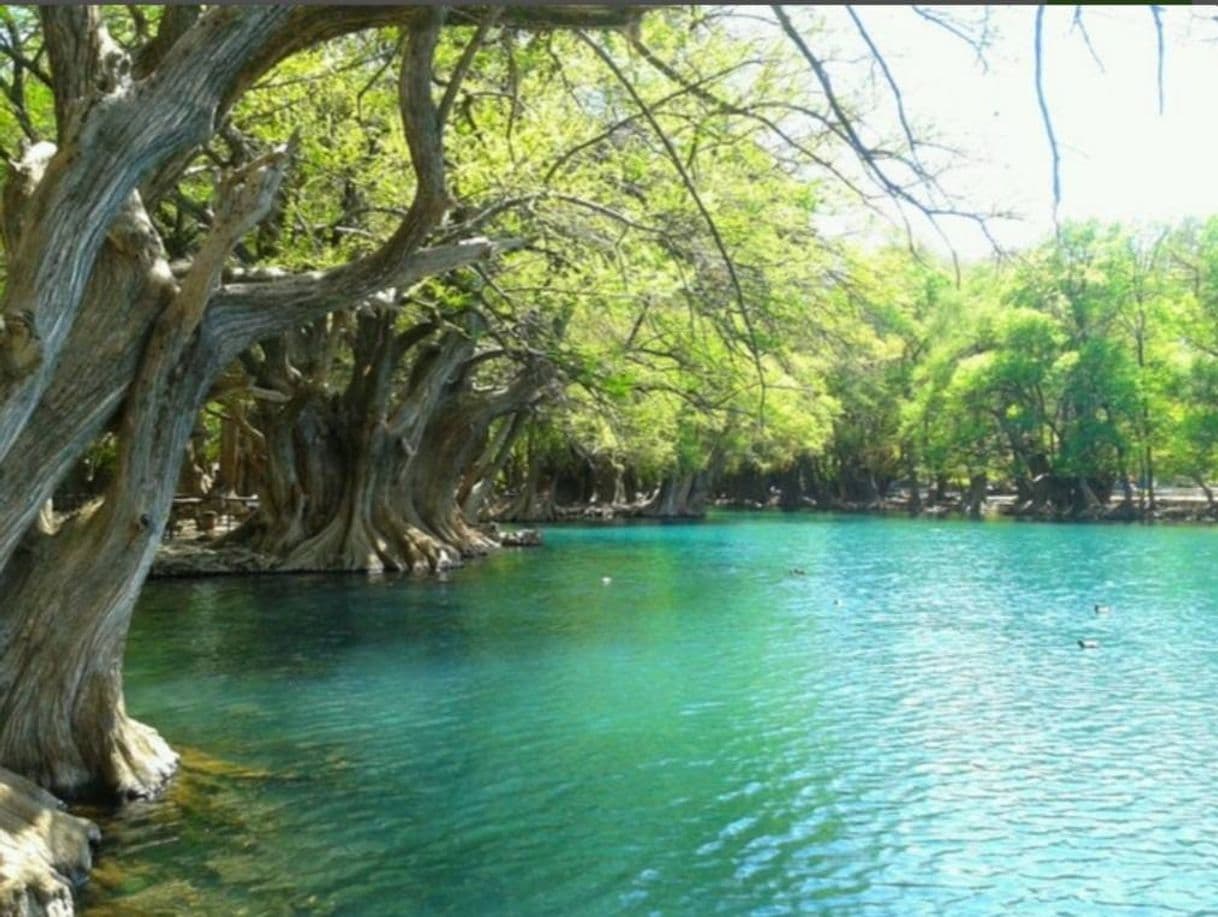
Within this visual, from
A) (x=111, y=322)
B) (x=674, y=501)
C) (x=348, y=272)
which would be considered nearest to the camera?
(x=111, y=322)

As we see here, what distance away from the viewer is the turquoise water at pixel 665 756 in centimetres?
707

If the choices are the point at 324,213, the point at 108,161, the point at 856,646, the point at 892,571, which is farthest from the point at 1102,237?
the point at 108,161

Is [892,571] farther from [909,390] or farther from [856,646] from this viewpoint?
[909,390]

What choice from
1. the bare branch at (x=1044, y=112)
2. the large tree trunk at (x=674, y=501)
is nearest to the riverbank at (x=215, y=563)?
the bare branch at (x=1044, y=112)

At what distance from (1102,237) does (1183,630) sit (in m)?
37.2

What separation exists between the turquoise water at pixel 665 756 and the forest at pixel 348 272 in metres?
1.28

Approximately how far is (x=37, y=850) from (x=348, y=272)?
387 cm

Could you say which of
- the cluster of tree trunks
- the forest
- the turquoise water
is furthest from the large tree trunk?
the cluster of tree trunks

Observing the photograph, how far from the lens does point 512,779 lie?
372 inches

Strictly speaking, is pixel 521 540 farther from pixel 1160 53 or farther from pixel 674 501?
pixel 1160 53

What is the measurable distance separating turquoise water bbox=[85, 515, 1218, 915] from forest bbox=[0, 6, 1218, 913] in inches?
50.4

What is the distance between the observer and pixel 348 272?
7895 mm

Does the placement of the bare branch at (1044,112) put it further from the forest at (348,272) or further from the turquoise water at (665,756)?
the turquoise water at (665,756)

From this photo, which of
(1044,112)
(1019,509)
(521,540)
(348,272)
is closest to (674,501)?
(1019,509)
